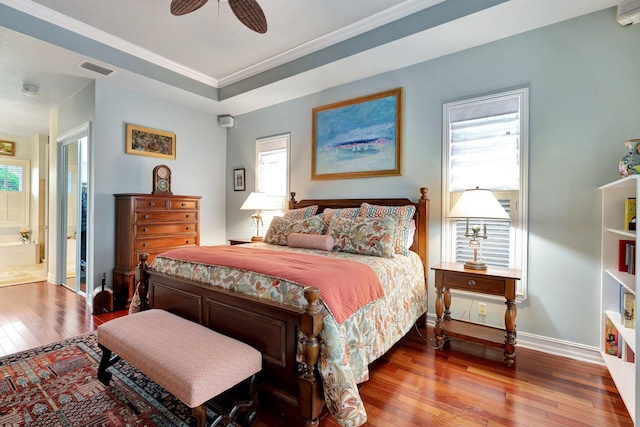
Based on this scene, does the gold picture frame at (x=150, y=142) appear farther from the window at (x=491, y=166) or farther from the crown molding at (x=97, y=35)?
the window at (x=491, y=166)

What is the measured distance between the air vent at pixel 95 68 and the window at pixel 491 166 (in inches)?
144

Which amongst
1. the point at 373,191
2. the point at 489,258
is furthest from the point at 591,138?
the point at 373,191

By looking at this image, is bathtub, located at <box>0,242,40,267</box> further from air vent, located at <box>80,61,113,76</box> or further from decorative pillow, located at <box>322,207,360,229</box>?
decorative pillow, located at <box>322,207,360,229</box>

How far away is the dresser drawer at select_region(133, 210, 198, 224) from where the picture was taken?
11.9 ft

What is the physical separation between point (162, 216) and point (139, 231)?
1.08 feet

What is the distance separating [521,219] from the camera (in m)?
2.66

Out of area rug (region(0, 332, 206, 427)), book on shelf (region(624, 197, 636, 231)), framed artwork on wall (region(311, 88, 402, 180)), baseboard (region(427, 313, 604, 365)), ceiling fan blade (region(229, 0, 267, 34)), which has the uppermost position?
ceiling fan blade (region(229, 0, 267, 34))

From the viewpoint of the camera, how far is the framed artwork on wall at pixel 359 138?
3400mm

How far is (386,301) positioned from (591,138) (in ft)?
6.77

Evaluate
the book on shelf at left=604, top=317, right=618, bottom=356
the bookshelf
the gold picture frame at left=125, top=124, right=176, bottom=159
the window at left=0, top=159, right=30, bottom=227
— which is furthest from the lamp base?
the window at left=0, top=159, right=30, bottom=227

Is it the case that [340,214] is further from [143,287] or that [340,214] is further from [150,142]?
[150,142]

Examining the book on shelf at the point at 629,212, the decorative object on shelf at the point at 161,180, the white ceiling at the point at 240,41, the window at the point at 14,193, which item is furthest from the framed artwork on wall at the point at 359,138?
the window at the point at 14,193

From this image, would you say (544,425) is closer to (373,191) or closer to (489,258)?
(489,258)

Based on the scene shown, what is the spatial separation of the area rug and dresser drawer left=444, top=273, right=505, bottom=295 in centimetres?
197
